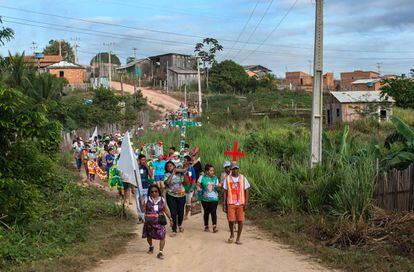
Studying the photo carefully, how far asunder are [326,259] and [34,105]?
5782 millimetres

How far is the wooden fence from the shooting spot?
10.2m

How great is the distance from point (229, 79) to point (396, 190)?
199ft

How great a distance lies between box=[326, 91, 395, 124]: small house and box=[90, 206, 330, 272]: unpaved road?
26202 millimetres

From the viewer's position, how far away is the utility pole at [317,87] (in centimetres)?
1374

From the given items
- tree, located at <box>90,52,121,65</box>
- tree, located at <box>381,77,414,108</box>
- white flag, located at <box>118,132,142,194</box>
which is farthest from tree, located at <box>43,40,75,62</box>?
white flag, located at <box>118,132,142,194</box>

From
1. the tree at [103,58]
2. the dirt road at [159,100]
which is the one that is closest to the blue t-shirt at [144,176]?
the dirt road at [159,100]

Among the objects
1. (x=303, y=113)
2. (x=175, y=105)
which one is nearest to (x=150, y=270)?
(x=303, y=113)

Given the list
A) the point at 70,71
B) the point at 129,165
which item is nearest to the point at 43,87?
the point at 129,165

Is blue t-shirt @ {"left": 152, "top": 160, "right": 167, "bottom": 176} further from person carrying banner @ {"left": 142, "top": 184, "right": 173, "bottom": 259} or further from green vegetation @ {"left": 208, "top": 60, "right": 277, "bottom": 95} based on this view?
green vegetation @ {"left": 208, "top": 60, "right": 277, "bottom": 95}

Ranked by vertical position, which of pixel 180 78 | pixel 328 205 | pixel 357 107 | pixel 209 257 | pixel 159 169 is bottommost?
pixel 209 257

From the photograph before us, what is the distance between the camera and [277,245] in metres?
10.0

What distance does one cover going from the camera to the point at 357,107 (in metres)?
37.2

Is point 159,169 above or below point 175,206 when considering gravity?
above

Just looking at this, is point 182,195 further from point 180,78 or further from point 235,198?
point 180,78
